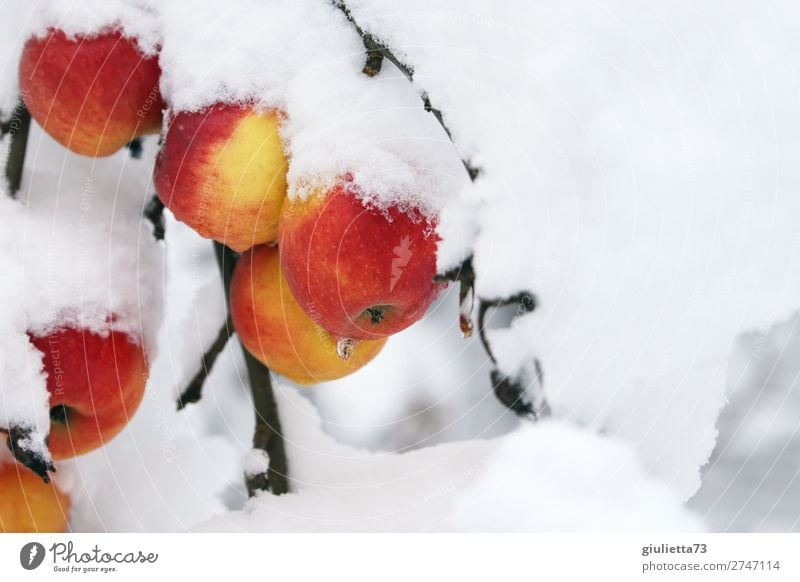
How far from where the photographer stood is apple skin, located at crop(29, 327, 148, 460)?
1.04 ft

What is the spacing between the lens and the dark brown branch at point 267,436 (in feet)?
1.24

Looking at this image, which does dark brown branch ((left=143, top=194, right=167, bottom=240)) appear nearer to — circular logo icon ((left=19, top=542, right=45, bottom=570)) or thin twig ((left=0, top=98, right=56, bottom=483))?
thin twig ((left=0, top=98, right=56, bottom=483))

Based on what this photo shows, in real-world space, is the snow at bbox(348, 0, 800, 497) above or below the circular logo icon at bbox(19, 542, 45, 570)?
above

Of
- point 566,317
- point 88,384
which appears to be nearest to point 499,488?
point 566,317

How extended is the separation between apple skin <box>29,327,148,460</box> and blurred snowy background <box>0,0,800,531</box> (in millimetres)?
24

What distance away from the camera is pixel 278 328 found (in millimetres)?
316

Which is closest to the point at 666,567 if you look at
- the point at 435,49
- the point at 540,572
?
the point at 540,572

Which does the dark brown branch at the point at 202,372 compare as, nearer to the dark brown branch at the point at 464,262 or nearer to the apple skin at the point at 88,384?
the apple skin at the point at 88,384

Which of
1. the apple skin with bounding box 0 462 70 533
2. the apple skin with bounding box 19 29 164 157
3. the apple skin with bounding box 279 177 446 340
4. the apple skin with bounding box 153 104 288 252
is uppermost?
the apple skin with bounding box 19 29 164 157

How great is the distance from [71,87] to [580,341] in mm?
269

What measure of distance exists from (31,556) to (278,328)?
198 mm

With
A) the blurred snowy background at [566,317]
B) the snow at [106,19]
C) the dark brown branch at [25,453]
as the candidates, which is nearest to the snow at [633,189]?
the blurred snowy background at [566,317]

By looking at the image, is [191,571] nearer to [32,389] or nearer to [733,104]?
[32,389]

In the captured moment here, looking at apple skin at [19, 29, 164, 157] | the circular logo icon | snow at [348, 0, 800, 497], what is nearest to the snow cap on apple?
apple skin at [19, 29, 164, 157]
